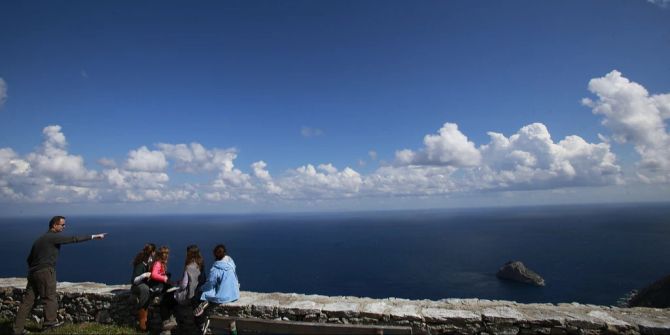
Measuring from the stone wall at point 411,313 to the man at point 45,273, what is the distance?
0.97 meters

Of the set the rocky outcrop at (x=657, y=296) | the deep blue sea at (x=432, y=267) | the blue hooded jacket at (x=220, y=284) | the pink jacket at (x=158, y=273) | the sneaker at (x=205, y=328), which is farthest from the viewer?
the deep blue sea at (x=432, y=267)

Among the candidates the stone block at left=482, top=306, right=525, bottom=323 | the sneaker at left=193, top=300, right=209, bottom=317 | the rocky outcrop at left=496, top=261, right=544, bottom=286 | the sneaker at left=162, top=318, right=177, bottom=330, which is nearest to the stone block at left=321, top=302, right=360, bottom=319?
the sneaker at left=193, top=300, right=209, bottom=317

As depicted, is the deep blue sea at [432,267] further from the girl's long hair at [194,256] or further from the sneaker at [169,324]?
the girl's long hair at [194,256]

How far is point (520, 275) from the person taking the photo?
2734 inches

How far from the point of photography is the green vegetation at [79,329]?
6594mm

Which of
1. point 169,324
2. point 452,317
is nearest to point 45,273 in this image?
point 169,324

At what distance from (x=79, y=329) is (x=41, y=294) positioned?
1.04 m

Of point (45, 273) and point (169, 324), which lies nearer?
point (169, 324)

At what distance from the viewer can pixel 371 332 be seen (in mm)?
4387

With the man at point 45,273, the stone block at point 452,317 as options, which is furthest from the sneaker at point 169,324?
the stone block at point 452,317

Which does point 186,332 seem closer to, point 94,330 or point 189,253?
point 189,253

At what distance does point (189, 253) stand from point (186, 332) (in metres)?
1.45

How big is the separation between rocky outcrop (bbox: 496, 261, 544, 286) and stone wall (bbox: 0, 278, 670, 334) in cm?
7340

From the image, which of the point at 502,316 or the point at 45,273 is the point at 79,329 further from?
the point at 502,316
